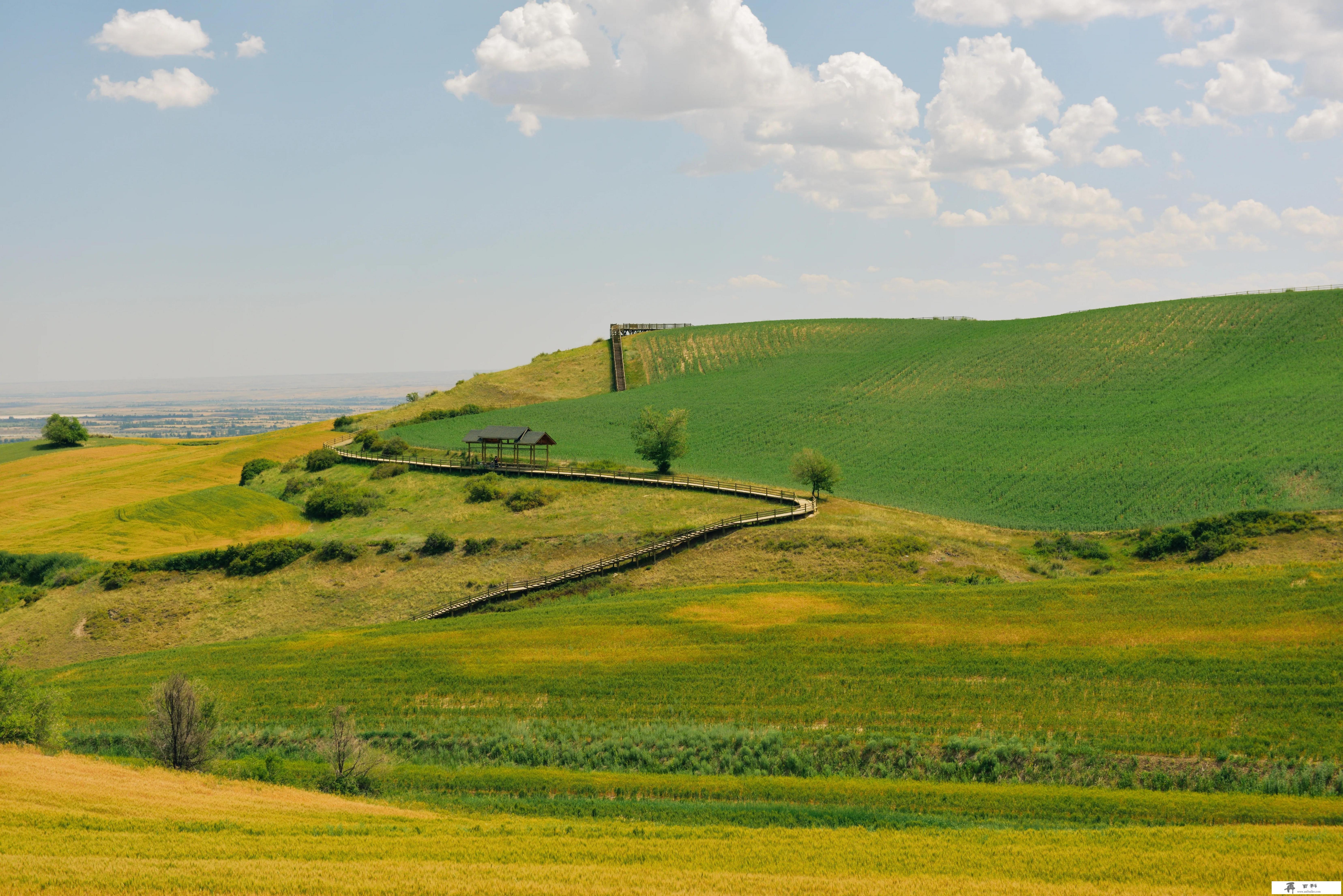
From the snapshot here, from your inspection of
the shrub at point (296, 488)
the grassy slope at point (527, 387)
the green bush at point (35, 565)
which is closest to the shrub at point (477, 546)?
the shrub at point (296, 488)

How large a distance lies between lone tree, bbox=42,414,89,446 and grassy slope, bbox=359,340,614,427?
41212 millimetres

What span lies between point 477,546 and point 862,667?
34.8 meters

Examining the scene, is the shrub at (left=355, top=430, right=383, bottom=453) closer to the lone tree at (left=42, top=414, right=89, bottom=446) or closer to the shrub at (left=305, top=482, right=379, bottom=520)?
the shrub at (left=305, top=482, right=379, bottom=520)

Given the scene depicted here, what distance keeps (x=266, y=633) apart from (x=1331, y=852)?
51.8 meters

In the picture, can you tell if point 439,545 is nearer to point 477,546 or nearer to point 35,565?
point 477,546

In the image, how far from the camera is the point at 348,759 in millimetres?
27359

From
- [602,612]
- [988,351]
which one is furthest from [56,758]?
[988,351]

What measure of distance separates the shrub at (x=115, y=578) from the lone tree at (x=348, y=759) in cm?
4059

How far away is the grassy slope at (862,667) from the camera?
98.0 ft

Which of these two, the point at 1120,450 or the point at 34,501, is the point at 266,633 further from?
the point at 1120,450

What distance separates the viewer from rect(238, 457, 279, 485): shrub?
91812mm

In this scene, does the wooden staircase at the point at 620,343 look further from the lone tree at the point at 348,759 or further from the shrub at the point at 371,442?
the lone tree at the point at 348,759

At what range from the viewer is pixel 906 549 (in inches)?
2158

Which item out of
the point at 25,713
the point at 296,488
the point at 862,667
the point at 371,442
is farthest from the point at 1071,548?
the point at 371,442
